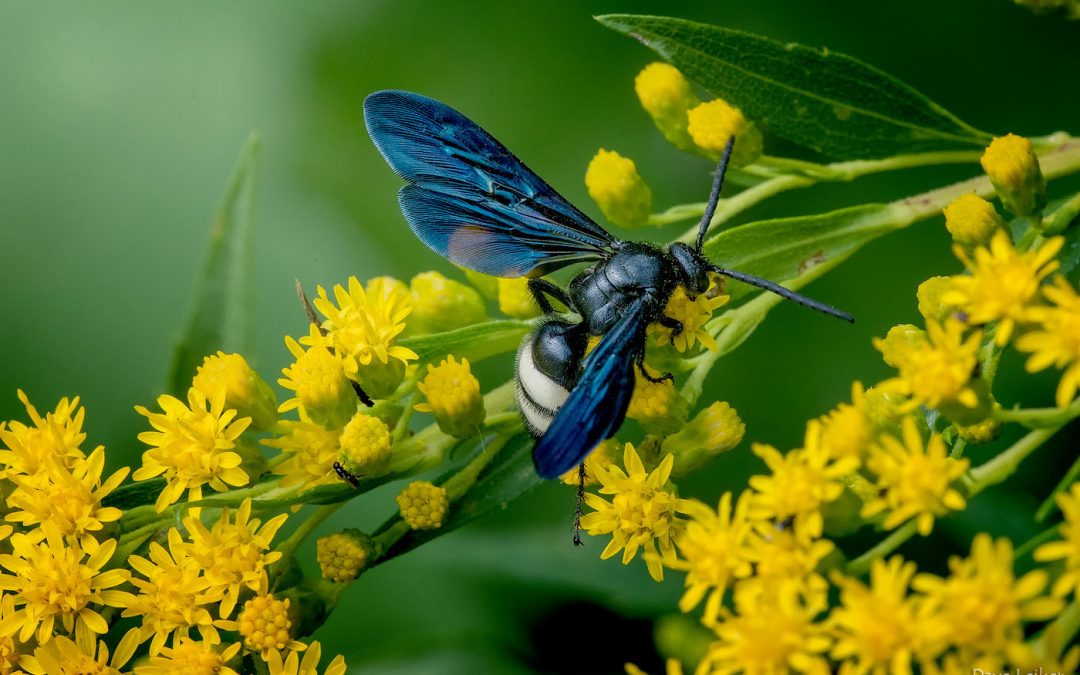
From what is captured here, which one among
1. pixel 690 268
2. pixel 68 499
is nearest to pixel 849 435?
pixel 690 268

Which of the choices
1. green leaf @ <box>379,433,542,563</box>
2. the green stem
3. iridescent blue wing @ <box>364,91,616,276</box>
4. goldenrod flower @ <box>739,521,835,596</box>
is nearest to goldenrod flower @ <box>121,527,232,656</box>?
green leaf @ <box>379,433,542,563</box>

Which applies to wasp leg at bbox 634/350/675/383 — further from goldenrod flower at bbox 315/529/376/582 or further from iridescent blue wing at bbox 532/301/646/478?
goldenrod flower at bbox 315/529/376/582

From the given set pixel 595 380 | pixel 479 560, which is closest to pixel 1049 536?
pixel 595 380

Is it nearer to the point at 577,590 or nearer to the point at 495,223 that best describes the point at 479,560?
the point at 577,590

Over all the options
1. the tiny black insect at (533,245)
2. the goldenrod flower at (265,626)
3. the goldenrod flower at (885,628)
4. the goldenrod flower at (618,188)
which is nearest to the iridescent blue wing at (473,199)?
the tiny black insect at (533,245)

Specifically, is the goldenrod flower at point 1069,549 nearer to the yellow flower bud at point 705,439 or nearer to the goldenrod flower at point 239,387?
the yellow flower bud at point 705,439
